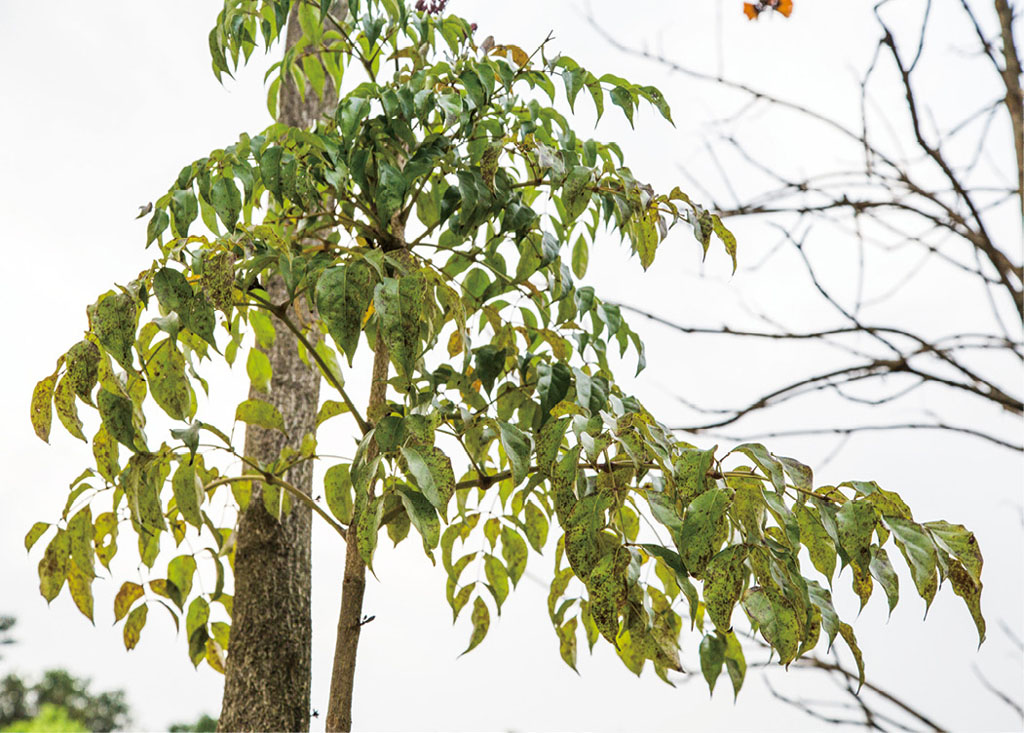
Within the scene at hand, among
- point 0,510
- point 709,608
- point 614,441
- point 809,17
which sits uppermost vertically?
point 809,17

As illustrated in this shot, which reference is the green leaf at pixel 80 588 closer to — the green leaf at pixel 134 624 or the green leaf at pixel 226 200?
the green leaf at pixel 134 624

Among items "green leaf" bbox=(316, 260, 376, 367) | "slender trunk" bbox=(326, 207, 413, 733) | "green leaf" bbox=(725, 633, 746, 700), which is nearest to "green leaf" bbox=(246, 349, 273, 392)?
"slender trunk" bbox=(326, 207, 413, 733)

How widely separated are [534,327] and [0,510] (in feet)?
3.50

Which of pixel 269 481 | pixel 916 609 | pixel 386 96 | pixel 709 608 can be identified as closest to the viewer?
pixel 709 608

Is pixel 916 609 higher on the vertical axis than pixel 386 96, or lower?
lower

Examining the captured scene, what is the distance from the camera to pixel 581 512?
2.25 feet

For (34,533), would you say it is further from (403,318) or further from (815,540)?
(815,540)

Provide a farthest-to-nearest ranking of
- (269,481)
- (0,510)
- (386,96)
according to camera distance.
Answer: (0,510), (269,481), (386,96)

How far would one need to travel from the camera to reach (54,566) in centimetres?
86

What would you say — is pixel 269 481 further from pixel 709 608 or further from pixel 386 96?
pixel 709 608

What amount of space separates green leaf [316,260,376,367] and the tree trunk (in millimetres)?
406

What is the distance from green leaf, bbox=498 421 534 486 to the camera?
74 cm

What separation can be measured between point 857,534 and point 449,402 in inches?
15.1

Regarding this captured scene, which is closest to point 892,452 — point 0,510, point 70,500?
point 70,500
